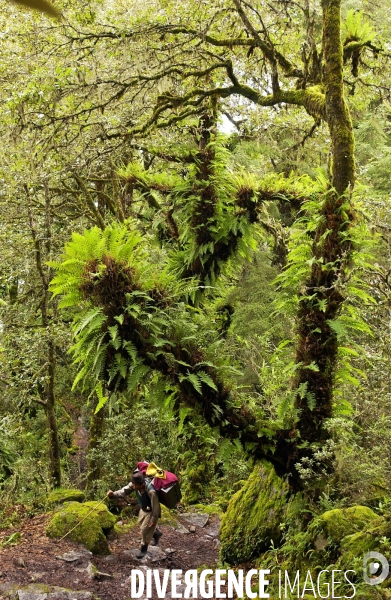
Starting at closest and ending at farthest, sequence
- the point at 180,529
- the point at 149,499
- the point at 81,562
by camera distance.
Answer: the point at 81,562, the point at 149,499, the point at 180,529

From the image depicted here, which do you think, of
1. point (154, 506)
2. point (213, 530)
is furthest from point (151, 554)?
point (213, 530)

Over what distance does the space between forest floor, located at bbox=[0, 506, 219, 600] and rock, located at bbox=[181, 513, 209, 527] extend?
0.77 metres

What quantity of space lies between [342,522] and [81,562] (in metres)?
4.01

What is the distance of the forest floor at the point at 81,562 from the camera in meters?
6.46

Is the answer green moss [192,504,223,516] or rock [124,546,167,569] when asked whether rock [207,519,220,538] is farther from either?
rock [124,546,167,569]

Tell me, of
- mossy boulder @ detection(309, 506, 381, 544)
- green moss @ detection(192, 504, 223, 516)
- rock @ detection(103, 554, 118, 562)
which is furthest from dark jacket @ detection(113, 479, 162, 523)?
green moss @ detection(192, 504, 223, 516)

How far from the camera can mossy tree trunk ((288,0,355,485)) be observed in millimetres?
6352

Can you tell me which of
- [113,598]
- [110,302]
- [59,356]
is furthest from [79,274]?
[59,356]

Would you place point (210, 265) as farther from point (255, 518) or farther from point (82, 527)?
point (82, 527)

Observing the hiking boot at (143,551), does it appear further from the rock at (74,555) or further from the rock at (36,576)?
the rock at (36,576)

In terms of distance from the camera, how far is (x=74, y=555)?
25.8 feet

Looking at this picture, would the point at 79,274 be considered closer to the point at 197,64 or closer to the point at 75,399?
the point at 197,64

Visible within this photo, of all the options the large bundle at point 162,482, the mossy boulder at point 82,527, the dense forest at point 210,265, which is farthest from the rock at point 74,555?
the large bundle at point 162,482

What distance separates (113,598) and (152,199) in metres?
7.55
